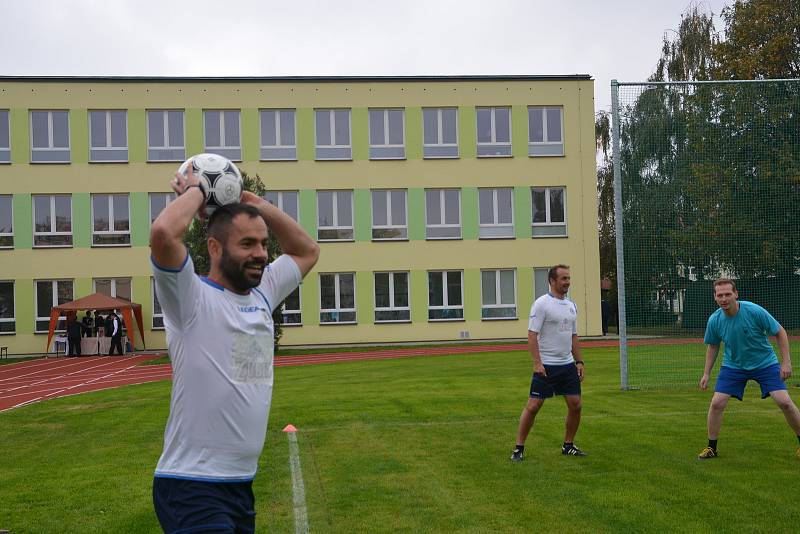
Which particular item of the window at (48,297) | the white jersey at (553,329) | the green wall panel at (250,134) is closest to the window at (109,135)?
the green wall panel at (250,134)

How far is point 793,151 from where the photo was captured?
18.9 meters

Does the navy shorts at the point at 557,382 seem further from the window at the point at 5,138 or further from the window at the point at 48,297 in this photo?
the window at the point at 5,138

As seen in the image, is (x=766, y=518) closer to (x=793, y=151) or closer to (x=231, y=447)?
(x=231, y=447)

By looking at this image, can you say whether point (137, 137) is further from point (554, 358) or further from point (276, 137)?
point (554, 358)

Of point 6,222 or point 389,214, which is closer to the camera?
point 6,222

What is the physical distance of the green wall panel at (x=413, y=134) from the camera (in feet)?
140

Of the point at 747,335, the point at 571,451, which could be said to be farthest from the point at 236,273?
the point at 747,335

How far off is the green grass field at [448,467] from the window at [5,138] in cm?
2721

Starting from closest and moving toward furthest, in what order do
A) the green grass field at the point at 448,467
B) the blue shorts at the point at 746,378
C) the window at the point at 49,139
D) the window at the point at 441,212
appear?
the green grass field at the point at 448,467 < the blue shorts at the point at 746,378 < the window at the point at 49,139 < the window at the point at 441,212

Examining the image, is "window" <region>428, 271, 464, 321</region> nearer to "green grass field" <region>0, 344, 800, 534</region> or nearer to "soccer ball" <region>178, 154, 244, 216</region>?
"green grass field" <region>0, 344, 800, 534</region>

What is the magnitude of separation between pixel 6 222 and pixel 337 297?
15058mm

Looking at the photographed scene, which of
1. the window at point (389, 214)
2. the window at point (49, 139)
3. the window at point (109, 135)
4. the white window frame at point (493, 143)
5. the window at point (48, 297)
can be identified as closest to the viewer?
the window at point (48, 297)

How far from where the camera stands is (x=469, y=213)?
42.5 metres

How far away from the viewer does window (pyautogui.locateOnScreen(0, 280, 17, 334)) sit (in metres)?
40.8
